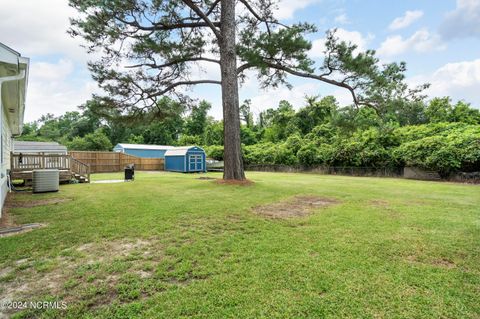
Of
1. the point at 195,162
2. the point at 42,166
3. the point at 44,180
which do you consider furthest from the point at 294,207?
the point at 195,162

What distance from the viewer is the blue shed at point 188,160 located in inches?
818

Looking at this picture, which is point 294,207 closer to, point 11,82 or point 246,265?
point 246,265

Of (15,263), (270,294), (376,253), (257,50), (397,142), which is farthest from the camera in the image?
(397,142)

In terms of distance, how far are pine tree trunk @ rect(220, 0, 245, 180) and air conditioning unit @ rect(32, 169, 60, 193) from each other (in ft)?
19.7

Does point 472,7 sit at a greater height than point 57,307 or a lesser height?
greater

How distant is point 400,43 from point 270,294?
41.1 feet

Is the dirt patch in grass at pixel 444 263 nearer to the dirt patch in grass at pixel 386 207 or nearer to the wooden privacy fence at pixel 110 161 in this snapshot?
the dirt patch in grass at pixel 386 207

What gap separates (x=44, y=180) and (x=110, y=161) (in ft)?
46.2

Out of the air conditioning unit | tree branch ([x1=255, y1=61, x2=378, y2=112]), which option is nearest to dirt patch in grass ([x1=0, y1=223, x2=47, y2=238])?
the air conditioning unit

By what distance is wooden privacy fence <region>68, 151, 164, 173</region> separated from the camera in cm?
2002

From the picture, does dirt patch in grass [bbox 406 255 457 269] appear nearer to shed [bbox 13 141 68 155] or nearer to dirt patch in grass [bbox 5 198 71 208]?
dirt patch in grass [bbox 5 198 71 208]

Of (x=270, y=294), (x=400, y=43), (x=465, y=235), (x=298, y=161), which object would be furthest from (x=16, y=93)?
(x=298, y=161)

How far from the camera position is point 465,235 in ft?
12.4

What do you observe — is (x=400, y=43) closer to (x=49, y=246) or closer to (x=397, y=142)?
(x=397, y=142)
